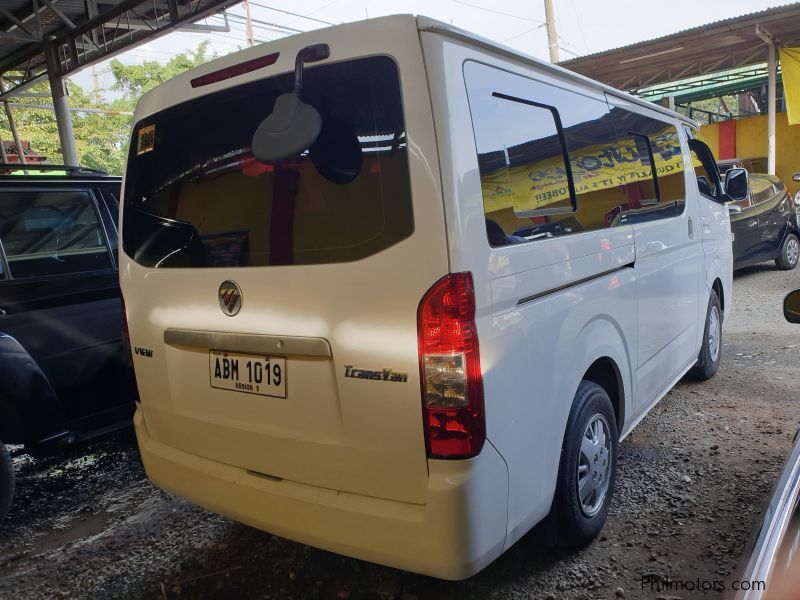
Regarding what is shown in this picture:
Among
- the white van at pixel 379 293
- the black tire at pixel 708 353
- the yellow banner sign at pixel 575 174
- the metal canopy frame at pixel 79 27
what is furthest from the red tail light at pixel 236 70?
the metal canopy frame at pixel 79 27

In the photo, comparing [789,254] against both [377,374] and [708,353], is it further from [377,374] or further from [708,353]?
[377,374]

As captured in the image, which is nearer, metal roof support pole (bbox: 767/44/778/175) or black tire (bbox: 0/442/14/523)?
black tire (bbox: 0/442/14/523)

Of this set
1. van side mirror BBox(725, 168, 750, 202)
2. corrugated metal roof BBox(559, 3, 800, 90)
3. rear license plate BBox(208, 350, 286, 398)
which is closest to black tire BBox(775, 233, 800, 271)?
corrugated metal roof BBox(559, 3, 800, 90)

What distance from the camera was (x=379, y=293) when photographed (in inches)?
68.5

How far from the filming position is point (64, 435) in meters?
3.28

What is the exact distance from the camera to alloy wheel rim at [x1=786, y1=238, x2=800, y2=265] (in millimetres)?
8953

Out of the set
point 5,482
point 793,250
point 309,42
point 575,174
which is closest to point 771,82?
point 793,250

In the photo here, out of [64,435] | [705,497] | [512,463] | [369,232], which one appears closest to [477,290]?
[369,232]

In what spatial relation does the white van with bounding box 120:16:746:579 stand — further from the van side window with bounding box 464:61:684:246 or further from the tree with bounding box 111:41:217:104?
the tree with bounding box 111:41:217:104

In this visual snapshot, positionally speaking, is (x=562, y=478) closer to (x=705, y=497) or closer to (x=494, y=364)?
(x=494, y=364)

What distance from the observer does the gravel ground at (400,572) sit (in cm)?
239

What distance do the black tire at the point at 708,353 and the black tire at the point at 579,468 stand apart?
2.00 meters

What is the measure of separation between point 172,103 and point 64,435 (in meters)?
2.08

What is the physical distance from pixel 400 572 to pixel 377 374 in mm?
1181
